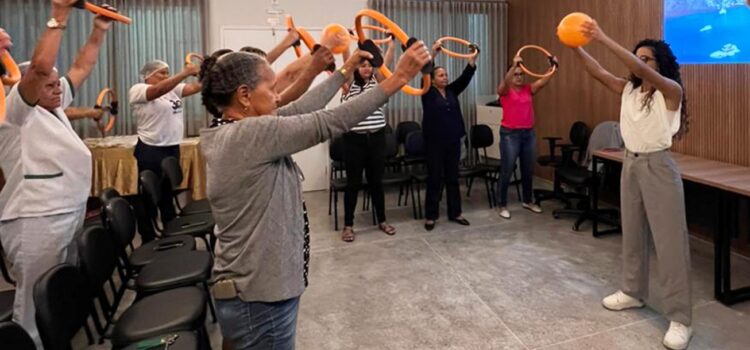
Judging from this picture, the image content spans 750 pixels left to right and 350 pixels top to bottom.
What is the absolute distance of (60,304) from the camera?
72.5 inches

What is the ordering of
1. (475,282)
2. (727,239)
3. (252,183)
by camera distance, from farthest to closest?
1. (475,282)
2. (727,239)
3. (252,183)

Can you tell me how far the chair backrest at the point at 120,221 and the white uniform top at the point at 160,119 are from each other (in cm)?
125

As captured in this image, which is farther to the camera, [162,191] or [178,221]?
[162,191]

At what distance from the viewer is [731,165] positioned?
12.2 feet

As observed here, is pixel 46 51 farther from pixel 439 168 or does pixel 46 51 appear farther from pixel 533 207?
pixel 533 207

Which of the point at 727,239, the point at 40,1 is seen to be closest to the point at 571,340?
the point at 727,239

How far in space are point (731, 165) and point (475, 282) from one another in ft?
6.98

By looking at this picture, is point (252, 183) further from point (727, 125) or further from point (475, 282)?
point (727, 125)

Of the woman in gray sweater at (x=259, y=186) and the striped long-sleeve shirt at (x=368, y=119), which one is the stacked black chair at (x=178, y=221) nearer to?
the striped long-sleeve shirt at (x=368, y=119)

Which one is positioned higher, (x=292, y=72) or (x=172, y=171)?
(x=292, y=72)

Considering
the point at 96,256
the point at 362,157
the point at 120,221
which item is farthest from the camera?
the point at 362,157

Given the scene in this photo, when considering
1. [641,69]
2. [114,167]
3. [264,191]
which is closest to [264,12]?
[114,167]

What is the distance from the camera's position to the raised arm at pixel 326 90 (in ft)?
5.31

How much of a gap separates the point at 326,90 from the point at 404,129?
4977mm
